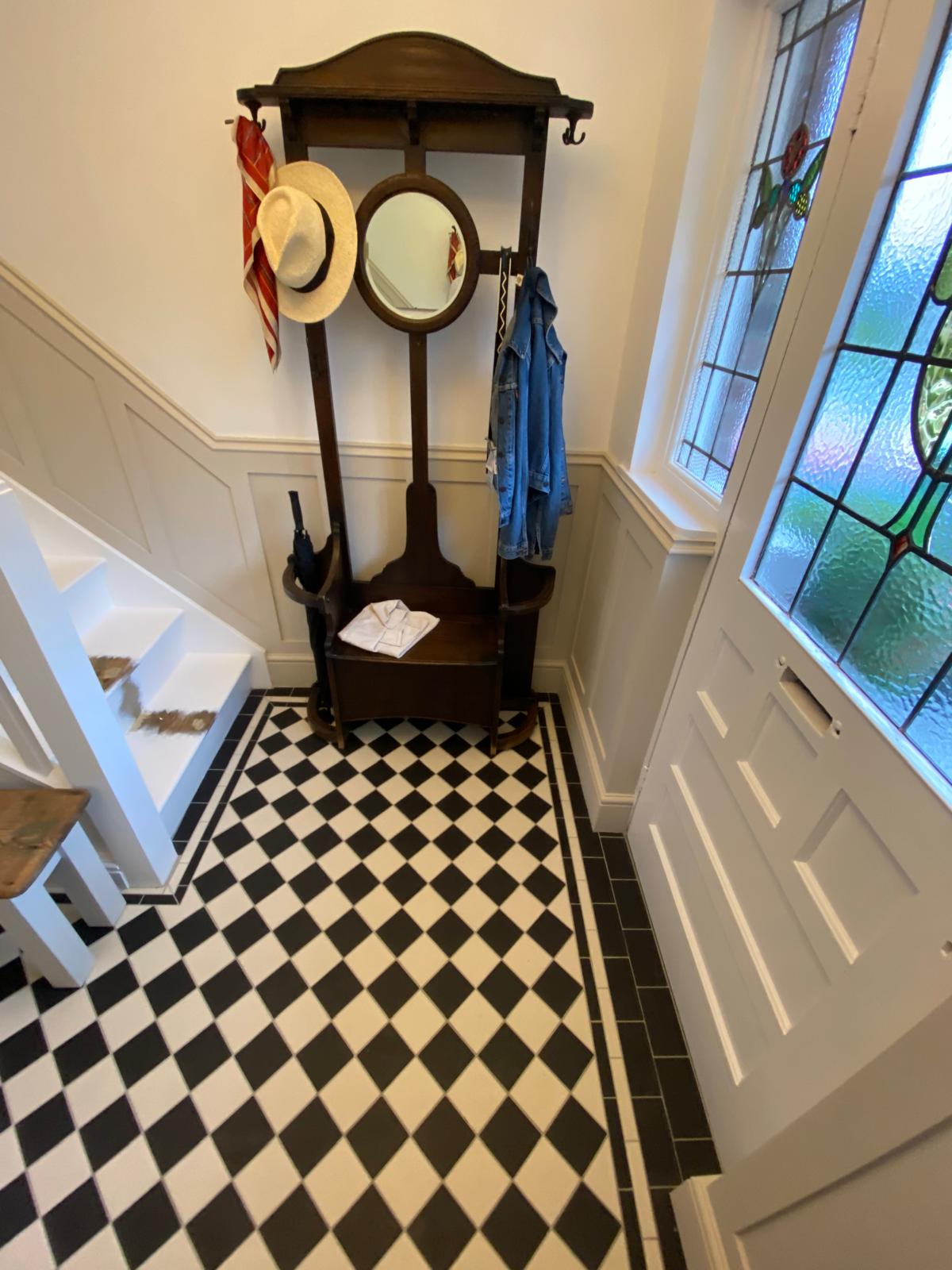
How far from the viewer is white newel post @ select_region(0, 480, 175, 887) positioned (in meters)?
1.00

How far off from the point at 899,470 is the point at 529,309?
0.99 meters

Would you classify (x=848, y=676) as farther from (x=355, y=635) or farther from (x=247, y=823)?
(x=247, y=823)

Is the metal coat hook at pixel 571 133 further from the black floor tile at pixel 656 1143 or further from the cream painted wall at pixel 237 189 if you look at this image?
the black floor tile at pixel 656 1143

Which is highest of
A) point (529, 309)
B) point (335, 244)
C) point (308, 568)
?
point (335, 244)

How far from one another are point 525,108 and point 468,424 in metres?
0.75

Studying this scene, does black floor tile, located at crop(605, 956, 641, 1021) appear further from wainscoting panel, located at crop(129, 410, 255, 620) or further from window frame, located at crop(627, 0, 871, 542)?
wainscoting panel, located at crop(129, 410, 255, 620)

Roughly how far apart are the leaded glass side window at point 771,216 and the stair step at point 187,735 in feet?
5.67

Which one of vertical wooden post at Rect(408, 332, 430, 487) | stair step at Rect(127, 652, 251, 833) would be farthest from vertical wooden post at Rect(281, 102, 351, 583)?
stair step at Rect(127, 652, 251, 833)

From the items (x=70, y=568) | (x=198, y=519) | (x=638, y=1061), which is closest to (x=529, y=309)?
(x=198, y=519)

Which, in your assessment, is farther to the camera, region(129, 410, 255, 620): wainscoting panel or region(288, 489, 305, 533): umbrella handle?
region(129, 410, 255, 620): wainscoting panel

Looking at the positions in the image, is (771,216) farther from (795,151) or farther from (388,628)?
(388,628)

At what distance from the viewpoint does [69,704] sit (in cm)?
115

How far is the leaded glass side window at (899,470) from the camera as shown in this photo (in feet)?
2.23

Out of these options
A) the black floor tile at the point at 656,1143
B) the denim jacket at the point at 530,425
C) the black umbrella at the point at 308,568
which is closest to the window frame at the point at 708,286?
the denim jacket at the point at 530,425
